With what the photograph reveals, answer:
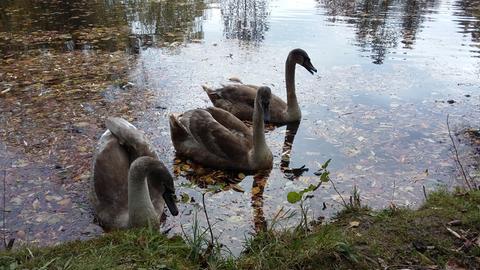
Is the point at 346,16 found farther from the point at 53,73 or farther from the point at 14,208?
the point at 14,208

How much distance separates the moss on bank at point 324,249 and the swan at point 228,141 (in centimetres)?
223

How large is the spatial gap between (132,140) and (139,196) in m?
1.40

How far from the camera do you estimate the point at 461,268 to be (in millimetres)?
3709

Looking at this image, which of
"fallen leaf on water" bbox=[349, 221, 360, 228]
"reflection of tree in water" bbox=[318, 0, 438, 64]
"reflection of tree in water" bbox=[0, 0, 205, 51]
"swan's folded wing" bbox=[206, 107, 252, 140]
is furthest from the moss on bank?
"reflection of tree in water" bbox=[0, 0, 205, 51]

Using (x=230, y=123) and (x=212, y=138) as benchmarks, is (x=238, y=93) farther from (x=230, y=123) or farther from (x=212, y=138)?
(x=212, y=138)

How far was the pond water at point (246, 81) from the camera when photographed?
5914 mm

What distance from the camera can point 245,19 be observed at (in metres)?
15.9

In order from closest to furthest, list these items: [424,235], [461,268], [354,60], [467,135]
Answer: [461,268] < [424,235] < [467,135] < [354,60]

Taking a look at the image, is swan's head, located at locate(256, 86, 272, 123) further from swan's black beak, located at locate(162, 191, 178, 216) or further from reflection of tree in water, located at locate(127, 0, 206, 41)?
reflection of tree in water, located at locate(127, 0, 206, 41)

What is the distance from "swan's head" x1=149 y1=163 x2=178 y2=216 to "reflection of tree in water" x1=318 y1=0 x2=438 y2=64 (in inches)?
320

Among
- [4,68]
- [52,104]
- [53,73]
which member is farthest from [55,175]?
[4,68]

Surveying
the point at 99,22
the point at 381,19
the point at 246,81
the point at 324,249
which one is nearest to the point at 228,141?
the point at 324,249

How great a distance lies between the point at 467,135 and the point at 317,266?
5.08 metres

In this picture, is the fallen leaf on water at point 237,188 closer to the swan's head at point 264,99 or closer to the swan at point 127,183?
the swan's head at point 264,99
